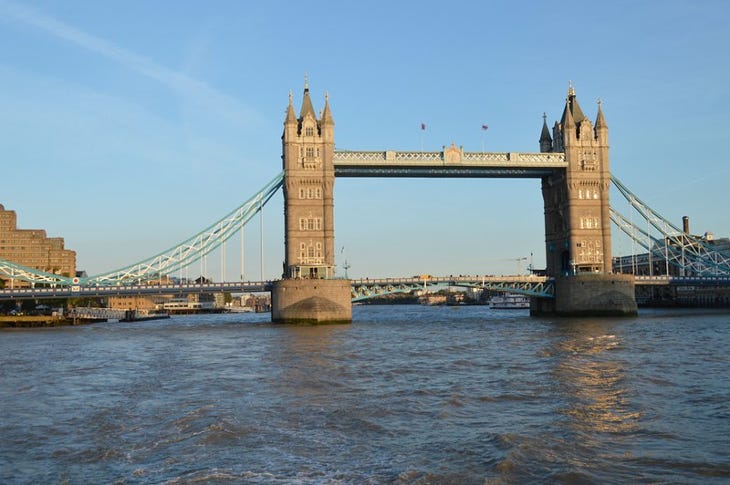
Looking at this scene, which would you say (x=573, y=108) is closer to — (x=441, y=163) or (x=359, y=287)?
(x=441, y=163)

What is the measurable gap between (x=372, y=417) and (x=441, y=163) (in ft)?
201

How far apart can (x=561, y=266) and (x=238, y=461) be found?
77560mm

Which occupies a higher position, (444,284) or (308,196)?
(308,196)

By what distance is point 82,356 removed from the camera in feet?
143

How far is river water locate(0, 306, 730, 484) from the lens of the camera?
52.3 feet

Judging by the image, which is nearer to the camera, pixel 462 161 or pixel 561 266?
pixel 462 161

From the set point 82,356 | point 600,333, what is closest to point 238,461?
point 82,356

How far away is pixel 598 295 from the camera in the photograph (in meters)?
80.7

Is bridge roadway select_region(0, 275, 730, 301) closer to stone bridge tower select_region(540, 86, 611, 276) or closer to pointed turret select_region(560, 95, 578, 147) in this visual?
stone bridge tower select_region(540, 86, 611, 276)

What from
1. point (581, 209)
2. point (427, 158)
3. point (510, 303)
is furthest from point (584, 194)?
point (510, 303)

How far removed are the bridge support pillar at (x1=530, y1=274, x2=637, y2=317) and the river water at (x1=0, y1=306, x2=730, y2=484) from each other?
39525 mm

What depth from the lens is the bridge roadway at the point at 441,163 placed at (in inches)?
3164

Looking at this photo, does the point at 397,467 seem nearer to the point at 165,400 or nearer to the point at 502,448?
the point at 502,448

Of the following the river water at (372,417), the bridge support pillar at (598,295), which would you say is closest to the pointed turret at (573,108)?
the bridge support pillar at (598,295)
